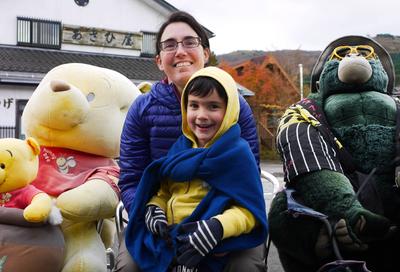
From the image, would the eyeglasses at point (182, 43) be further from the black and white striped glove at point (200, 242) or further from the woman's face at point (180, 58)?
the black and white striped glove at point (200, 242)

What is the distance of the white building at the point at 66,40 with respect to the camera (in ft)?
49.0

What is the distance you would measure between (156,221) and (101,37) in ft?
51.9

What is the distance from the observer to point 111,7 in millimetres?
18141

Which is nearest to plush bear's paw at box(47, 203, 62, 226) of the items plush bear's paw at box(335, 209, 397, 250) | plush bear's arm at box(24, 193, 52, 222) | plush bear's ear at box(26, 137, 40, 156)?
plush bear's arm at box(24, 193, 52, 222)

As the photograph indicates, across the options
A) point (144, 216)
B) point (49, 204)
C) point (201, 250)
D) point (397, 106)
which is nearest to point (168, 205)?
point (144, 216)

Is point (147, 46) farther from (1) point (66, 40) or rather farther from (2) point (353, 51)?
(2) point (353, 51)

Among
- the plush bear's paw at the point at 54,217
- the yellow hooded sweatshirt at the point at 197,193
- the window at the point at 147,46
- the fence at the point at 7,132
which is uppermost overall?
the window at the point at 147,46

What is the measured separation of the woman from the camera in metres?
2.61

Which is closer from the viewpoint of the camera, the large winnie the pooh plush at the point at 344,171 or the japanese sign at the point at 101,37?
the large winnie the pooh plush at the point at 344,171

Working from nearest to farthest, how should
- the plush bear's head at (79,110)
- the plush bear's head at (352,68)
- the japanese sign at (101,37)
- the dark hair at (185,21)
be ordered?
the dark hair at (185,21) → the plush bear's head at (352,68) → the plush bear's head at (79,110) → the japanese sign at (101,37)

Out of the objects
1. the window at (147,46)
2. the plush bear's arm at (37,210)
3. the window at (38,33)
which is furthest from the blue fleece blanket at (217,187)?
the window at (147,46)

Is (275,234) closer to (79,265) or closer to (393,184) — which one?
(393,184)

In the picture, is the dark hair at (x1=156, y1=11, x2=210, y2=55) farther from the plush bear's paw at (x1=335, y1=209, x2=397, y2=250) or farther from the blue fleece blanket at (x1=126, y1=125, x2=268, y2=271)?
the plush bear's paw at (x1=335, y1=209, x2=397, y2=250)

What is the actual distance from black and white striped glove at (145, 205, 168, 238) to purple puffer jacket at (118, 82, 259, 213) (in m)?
0.30
